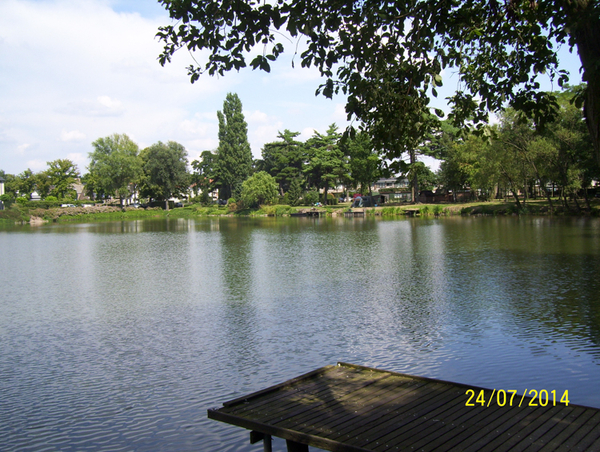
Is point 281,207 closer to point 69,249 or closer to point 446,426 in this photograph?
point 69,249

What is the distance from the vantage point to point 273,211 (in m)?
93.3

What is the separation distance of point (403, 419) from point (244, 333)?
24.4 feet

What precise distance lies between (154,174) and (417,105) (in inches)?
4187

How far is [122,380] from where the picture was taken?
9812 mm

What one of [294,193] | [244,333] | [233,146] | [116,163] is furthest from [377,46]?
[116,163]

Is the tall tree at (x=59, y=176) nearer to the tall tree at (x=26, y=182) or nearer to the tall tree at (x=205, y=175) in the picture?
the tall tree at (x=26, y=182)

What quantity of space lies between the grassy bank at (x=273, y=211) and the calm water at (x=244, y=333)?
39263mm

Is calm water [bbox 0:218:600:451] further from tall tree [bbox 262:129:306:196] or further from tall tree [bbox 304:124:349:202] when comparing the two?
tall tree [bbox 262:129:306:196]

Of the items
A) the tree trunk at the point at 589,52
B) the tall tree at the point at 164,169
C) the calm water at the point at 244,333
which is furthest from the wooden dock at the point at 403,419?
the tall tree at the point at 164,169

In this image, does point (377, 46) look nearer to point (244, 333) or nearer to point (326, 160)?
point (244, 333)

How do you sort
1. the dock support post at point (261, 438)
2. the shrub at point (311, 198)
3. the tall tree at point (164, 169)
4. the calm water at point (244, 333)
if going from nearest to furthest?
the dock support post at point (261, 438)
the calm water at point (244, 333)
the shrub at point (311, 198)
the tall tree at point (164, 169)

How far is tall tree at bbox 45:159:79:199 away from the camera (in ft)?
370

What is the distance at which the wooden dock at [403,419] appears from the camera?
535 cm
